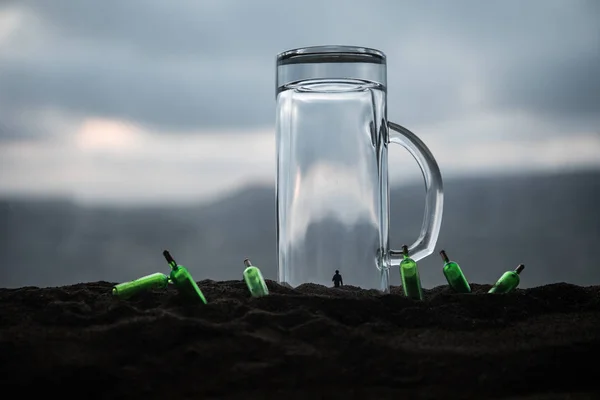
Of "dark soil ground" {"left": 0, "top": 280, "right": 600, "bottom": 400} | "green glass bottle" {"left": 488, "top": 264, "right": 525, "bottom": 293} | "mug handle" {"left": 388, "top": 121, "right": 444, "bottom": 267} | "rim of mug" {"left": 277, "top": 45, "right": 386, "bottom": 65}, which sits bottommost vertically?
"dark soil ground" {"left": 0, "top": 280, "right": 600, "bottom": 400}

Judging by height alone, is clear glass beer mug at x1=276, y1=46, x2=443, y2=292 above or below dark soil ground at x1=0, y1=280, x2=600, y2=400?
above

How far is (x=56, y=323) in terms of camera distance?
1.11 metres

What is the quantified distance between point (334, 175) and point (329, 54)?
0.22m

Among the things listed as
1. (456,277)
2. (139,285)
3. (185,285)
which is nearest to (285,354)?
(185,285)

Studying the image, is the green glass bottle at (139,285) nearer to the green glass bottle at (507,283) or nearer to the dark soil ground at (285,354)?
the dark soil ground at (285,354)

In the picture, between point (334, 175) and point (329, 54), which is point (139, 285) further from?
point (329, 54)

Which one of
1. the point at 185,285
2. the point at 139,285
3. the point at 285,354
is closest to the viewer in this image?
the point at 285,354

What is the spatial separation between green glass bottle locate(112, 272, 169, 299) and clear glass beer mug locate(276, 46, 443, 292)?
0.23m

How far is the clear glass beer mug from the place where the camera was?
1.46m

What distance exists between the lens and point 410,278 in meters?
1.41

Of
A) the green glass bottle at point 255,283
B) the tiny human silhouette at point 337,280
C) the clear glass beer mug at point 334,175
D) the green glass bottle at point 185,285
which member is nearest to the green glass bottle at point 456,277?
the clear glass beer mug at point 334,175

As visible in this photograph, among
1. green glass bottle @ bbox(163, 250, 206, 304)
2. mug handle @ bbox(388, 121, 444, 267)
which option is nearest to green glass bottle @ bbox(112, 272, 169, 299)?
green glass bottle @ bbox(163, 250, 206, 304)

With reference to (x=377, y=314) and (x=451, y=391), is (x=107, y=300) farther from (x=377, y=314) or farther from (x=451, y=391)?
(x=451, y=391)

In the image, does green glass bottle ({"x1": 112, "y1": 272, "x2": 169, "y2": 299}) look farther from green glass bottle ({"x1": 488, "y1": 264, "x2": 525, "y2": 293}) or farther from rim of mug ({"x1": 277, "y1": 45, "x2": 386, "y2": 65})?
green glass bottle ({"x1": 488, "y1": 264, "x2": 525, "y2": 293})
